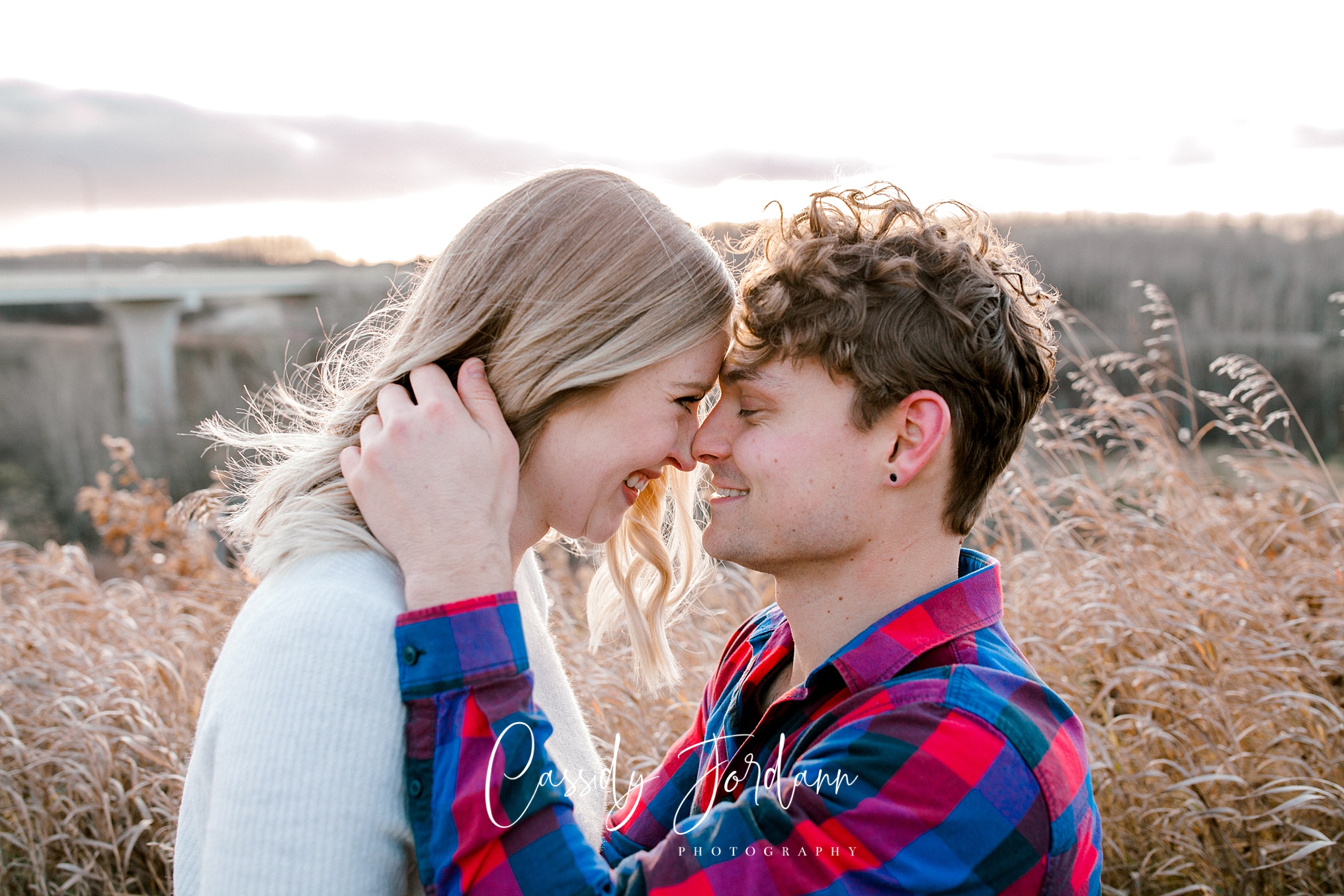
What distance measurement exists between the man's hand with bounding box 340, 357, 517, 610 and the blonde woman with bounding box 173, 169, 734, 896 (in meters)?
0.04

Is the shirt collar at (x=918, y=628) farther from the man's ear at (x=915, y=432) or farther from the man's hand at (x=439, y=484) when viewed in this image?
the man's hand at (x=439, y=484)

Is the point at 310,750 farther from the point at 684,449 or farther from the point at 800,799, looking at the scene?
the point at 684,449

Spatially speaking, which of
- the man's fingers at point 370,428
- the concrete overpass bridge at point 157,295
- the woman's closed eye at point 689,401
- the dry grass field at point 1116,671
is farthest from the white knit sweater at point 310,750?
the concrete overpass bridge at point 157,295

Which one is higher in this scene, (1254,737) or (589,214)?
(589,214)

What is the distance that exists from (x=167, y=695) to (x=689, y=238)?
3015 millimetres

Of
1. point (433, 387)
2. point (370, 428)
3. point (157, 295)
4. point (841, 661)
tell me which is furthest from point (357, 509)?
point (157, 295)

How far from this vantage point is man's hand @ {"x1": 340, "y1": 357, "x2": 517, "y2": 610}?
1480 millimetres

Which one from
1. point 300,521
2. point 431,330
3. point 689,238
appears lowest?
point 300,521

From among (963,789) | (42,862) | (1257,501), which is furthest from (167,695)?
(1257,501)

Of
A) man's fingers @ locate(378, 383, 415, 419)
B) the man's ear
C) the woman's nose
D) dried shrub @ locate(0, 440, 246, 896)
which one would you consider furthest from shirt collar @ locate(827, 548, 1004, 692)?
dried shrub @ locate(0, 440, 246, 896)

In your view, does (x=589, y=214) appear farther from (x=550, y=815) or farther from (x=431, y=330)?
(x=550, y=815)

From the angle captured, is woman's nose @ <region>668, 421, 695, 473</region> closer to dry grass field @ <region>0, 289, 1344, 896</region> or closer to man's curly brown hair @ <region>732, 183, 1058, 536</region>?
man's curly brown hair @ <region>732, 183, 1058, 536</region>

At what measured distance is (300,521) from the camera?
5.17ft

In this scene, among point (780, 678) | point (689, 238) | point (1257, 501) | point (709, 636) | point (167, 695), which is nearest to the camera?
point (689, 238)
